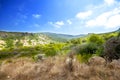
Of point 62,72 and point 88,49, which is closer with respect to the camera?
point 62,72

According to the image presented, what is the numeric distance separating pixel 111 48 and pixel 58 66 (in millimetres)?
4723

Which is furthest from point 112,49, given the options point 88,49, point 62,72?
point 88,49

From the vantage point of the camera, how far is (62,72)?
309 inches

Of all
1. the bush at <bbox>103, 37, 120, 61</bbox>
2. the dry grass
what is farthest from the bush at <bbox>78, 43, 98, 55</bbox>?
the dry grass

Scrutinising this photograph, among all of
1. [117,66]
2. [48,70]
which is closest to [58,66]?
[48,70]

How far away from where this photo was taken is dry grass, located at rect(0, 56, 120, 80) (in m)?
6.85

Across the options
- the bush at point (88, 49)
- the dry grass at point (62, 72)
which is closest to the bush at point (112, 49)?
the dry grass at point (62, 72)

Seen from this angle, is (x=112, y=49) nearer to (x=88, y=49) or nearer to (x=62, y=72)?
(x=62, y=72)

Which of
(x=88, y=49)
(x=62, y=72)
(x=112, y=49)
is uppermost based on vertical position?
(x=112, y=49)

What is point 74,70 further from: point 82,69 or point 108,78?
point 108,78

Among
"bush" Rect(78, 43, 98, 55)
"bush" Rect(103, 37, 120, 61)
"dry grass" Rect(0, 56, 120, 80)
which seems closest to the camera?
"dry grass" Rect(0, 56, 120, 80)

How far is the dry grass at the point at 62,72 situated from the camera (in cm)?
685

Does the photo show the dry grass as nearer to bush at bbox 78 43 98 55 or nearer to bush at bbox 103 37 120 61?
bush at bbox 103 37 120 61

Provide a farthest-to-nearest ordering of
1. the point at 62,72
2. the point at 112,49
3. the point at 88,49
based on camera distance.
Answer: the point at 88,49 < the point at 112,49 < the point at 62,72
